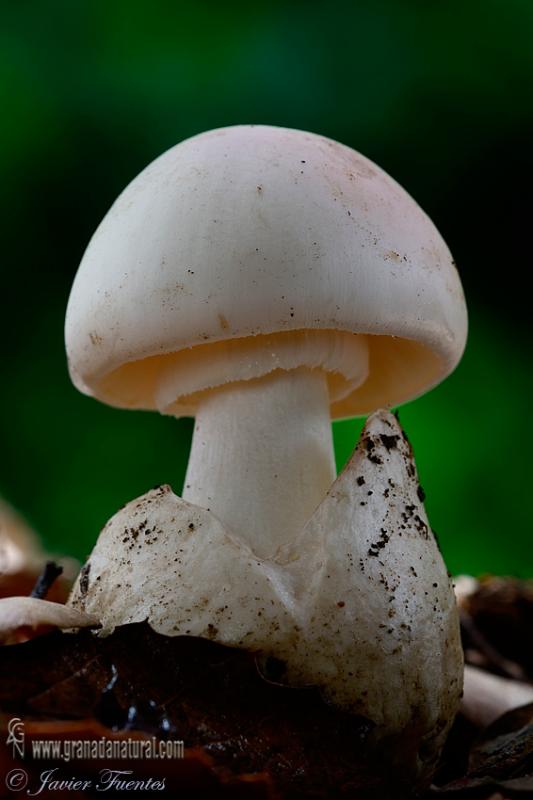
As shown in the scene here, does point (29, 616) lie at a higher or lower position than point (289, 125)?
lower

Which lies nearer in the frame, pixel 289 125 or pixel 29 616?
pixel 29 616

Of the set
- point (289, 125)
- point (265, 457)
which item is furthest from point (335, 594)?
point (289, 125)

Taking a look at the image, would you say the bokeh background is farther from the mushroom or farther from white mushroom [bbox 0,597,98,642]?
white mushroom [bbox 0,597,98,642]

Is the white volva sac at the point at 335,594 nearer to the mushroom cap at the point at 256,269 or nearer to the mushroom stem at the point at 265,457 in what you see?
the mushroom stem at the point at 265,457

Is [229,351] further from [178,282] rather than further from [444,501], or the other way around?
[444,501]

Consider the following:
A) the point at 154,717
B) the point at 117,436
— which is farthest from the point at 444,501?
the point at 154,717

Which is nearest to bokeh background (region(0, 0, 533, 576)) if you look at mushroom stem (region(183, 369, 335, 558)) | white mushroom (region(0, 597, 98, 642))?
mushroom stem (region(183, 369, 335, 558))

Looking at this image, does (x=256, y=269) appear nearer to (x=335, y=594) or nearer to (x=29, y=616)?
(x=335, y=594)
